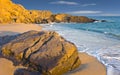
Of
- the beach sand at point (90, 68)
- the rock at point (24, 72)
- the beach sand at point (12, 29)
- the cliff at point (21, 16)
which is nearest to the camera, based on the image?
the rock at point (24, 72)

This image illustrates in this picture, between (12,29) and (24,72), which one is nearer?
(24,72)

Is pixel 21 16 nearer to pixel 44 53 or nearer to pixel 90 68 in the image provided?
pixel 90 68

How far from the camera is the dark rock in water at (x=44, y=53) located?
28.6 ft

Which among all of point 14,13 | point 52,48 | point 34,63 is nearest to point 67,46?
point 52,48

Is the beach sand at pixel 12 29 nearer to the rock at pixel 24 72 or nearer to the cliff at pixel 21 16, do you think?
the rock at pixel 24 72

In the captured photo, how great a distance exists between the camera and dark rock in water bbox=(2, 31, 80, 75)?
28.6ft

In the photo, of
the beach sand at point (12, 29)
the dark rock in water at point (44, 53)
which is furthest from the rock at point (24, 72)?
the beach sand at point (12, 29)

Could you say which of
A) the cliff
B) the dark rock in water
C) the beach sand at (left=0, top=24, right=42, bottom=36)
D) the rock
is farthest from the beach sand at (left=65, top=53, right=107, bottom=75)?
the cliff

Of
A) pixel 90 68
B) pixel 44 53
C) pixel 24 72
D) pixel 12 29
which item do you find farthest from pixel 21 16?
pixel 24 72

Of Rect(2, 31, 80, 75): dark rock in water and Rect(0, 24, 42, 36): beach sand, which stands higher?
Rect(2, 31, 80, 75): dark rock in water

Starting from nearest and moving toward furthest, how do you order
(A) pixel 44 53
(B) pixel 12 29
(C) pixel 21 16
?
1. (A) pixel 44 53
2. (B) pixel 12 29
3. (C) pixel 21 16

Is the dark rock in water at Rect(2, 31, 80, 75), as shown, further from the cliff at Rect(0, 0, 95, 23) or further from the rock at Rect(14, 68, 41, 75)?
the cliff at Rect(0, 0, 95, 23)

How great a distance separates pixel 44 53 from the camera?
909cm

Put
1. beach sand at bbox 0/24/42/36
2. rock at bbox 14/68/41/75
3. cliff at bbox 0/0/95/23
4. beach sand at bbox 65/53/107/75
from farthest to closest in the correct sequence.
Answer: cliff at bbox 0/0/95/23
beach sand at bbox 0/24/42/36
beach sand at bbox 65/53/107/75
rock at bbox 14/68/41/75
